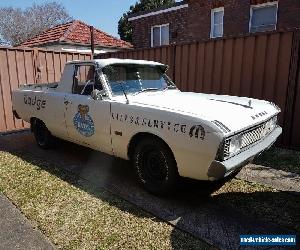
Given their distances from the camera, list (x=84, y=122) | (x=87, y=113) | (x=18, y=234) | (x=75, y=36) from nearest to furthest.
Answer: (x=18, y=234) → (x=87, y=113) → (x=84, y=122) → (x=75, y=36)

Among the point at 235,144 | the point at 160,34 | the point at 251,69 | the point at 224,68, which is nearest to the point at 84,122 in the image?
the point at 235,144

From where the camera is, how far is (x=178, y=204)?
4.06 m

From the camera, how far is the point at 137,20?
20.2 m

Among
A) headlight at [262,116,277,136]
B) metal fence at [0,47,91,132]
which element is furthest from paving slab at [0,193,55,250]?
metal fence at [0,47,91,132]

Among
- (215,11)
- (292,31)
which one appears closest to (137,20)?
(215,11)

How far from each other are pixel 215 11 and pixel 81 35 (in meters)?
7.99

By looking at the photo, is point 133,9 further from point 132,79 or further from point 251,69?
point 132,79

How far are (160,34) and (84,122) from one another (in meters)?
15.6

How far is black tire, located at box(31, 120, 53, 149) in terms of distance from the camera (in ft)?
21.6

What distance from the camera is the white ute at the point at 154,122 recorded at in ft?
11.6

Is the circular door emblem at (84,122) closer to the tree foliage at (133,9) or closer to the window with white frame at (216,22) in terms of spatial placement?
the window with white frame at (216,22)

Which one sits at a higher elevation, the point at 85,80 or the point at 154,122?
the point at 85,80

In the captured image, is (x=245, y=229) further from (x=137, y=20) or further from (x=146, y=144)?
(x=137, y=20)

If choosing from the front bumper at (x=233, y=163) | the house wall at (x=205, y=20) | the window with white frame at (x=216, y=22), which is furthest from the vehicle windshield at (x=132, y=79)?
the window with white frame at (x=216, y=22)
